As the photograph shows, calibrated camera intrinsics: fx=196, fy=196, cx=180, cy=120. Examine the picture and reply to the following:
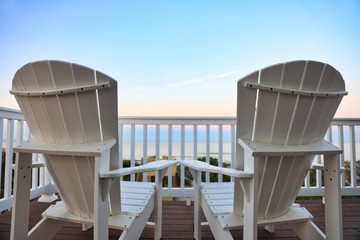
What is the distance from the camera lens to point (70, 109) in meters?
1.03

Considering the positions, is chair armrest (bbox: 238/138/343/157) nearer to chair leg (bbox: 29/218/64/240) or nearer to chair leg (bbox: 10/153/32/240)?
chair leg (bbox: 10/153/32/240)

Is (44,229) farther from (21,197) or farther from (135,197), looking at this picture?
(135,197)

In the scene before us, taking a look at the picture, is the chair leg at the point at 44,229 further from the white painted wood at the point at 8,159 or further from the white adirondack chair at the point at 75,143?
the white painted wood at the point at 8,159

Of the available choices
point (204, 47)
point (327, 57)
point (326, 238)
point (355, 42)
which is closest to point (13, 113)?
point (326, 238)

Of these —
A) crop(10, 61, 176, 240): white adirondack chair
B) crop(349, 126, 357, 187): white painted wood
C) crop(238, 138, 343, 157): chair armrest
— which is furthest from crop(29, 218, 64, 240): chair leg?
crop(349, 126, 357, 187): white painted wood

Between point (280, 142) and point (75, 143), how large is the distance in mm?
1137

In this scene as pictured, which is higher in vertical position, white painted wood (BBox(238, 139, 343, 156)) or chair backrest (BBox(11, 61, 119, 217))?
chair backrest (BBox(11, 61, 119, 217))

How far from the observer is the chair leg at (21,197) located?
45.7 inches

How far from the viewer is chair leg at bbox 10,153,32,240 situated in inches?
45.7

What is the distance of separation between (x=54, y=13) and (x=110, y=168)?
466cm

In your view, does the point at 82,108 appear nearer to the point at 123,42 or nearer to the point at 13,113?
the point at 13,113

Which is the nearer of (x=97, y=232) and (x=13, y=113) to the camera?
(x=97, y=232)

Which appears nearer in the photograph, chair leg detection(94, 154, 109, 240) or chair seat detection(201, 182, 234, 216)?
chair leg detection(94, 154, 109, 240)

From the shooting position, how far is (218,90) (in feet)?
17.1
